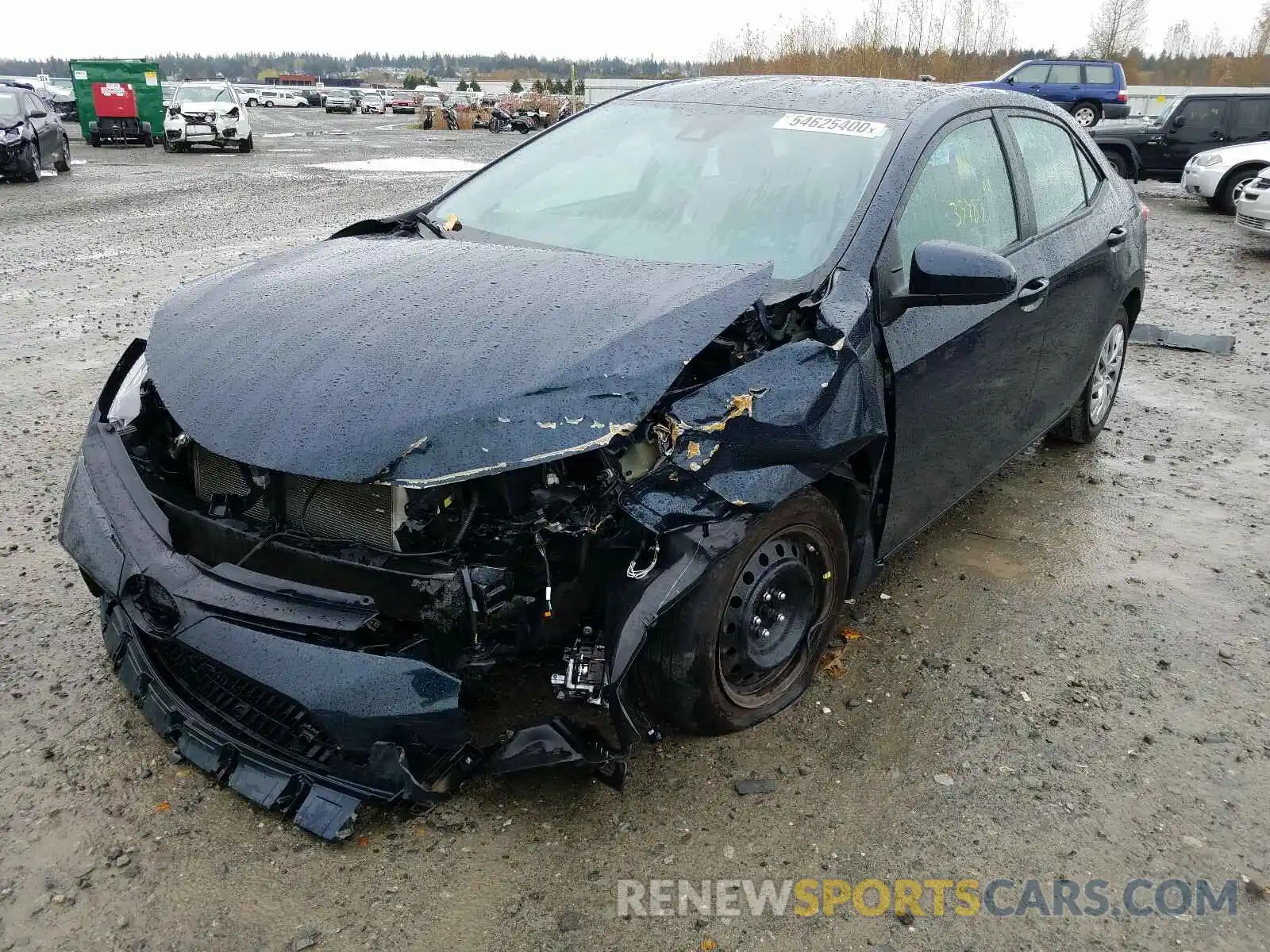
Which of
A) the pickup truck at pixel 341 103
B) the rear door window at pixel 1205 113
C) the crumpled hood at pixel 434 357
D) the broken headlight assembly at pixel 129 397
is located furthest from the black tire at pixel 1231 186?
the pickup truck at pixel 341 103

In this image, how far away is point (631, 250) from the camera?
3164 millimetres

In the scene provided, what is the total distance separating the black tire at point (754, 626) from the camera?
2461mm

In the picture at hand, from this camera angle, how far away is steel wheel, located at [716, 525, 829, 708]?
2594mm

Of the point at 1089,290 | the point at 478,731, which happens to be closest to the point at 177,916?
the point at 478,731

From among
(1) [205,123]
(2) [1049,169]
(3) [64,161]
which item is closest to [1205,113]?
(2) [1049,169]

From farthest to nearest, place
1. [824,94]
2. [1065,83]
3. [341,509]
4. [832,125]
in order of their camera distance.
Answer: [1065,83] < [824,94] < [832,125] < [341,509]

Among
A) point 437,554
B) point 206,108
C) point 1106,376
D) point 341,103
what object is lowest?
point 1106,376

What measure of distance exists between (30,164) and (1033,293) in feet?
56.3

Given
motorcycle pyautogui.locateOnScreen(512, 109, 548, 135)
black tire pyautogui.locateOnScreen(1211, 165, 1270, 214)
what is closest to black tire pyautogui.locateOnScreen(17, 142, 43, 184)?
black tire pyautogui.locateOnScreen(1211, 165, 1270, 214)

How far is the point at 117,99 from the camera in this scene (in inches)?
970

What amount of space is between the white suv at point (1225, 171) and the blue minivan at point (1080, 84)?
957 centimetres

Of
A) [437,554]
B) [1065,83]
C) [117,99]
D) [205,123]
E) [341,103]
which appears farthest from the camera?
[341,103]

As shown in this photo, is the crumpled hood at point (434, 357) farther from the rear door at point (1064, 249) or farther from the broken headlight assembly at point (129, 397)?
the rear door at point (1064, 249)

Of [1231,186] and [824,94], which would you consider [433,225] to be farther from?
[1231,186]
